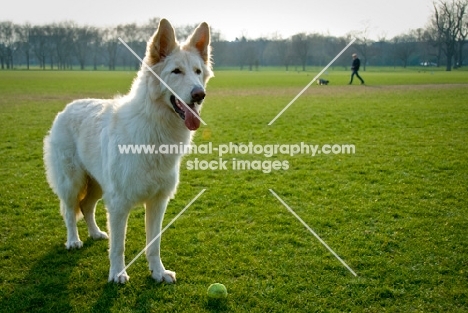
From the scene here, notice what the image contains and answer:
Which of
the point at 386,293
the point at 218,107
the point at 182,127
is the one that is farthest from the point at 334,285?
the point at 218,107

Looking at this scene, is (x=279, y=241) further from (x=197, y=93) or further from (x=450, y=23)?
(x=450, y=23)

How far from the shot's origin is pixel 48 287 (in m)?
4.46

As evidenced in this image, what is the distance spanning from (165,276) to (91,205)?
196 cm

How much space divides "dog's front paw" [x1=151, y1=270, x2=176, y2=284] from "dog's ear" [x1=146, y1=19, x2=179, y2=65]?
2.60 metres

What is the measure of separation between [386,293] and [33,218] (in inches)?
227

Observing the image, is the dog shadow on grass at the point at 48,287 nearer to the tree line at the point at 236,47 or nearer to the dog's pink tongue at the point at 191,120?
the dog's pink tongue at the point at 191,120

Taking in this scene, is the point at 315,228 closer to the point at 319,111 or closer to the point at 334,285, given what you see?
the point at 334,285

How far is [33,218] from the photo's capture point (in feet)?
21.4

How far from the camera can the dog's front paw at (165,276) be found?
4.63 metres

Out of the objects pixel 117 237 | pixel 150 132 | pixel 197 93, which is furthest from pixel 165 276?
pixel 197 93

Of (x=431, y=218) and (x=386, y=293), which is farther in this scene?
(x=431, y=218)

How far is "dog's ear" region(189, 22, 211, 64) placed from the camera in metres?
4.66

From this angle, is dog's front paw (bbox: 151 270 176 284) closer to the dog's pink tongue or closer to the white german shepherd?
the white german shepherd

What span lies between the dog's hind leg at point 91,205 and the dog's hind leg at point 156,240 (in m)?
1.33
